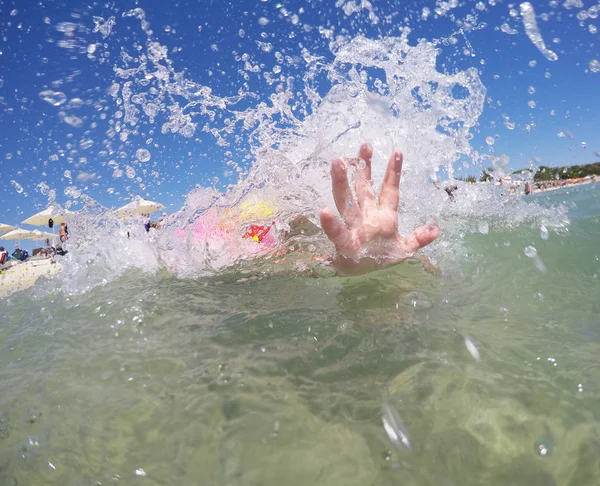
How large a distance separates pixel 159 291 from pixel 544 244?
11.1 ft

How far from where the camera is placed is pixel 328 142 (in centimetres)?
332

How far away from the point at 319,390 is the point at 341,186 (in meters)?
1.27

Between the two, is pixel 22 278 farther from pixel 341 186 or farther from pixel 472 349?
pixel 472 349

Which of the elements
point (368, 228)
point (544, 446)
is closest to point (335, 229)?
point (368, 228)

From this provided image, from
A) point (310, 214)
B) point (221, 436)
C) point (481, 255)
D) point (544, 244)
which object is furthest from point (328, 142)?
point (221, 436)

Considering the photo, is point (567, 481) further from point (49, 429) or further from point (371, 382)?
point (49, 429)

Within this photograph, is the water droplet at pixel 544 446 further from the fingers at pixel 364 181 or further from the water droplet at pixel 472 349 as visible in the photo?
the fingers at pixel 364 181

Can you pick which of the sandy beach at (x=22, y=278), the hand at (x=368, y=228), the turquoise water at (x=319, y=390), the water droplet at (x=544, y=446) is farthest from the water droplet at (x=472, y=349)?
the sandy beach at (x=22, y=278)

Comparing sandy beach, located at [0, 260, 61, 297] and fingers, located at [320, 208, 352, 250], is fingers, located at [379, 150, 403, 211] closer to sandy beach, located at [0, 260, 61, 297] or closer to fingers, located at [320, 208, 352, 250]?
fingers, located at [320, 208, 352, 250]

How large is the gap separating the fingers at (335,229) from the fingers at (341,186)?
0.46 ft

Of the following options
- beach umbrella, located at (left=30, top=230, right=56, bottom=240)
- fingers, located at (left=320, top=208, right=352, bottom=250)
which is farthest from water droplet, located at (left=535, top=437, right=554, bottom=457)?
beach umbrella, located at (left=30, top=230, right=56, bottom=240)

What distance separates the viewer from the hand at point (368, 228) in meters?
2.31

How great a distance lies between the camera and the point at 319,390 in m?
1.43

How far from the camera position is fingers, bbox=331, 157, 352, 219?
2289 mm
